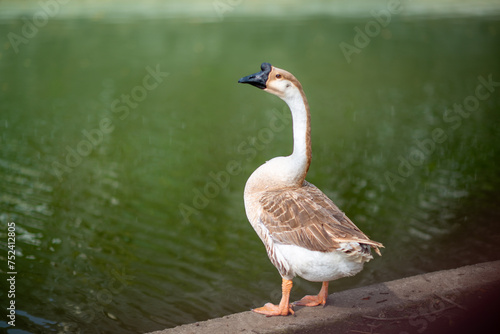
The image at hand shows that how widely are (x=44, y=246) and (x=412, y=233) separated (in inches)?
246

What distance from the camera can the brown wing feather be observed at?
15.6 feet

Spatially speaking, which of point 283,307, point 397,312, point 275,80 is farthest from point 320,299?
point 275,80

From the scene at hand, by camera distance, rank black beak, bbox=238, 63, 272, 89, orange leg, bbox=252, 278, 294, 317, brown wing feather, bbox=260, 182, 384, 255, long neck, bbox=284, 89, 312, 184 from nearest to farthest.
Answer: brown wing feather, bbox=260, 182, 384, 255 < black beak, bbox=238, 63, 272, 89 < long neck, bbox=284, 89, 312, 184 < orange leg, bbox=252, 278, 294, 317

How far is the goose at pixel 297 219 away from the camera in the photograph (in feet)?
15.7

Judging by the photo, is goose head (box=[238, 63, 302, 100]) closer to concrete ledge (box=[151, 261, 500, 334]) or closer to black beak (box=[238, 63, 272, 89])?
black beak (box=[238, 63, 272, 89])

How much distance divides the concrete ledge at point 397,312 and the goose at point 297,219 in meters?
0.19

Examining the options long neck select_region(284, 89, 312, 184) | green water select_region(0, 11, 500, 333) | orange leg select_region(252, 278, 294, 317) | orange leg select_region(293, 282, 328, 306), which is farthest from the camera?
green water select_region(0, 11, 500, 333)

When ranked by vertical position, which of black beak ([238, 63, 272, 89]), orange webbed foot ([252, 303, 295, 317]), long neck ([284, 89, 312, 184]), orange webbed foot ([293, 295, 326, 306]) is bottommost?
orange webbed foot ([252, 303, 295, 317])

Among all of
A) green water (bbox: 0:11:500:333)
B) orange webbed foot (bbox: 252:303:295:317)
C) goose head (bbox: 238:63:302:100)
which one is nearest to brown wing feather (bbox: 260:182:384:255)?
orange webbed foot (bbox: 252:303:295:317)

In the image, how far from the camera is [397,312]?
5.52 meters

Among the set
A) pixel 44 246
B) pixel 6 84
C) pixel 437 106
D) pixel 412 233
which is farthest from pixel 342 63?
pixel 44 246

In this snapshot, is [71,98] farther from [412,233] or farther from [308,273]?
[308,273]

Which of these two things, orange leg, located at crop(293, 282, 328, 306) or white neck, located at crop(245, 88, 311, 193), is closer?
white neck, located at crop(245, 88, 311, 193)

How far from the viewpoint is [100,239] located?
9125 mm
